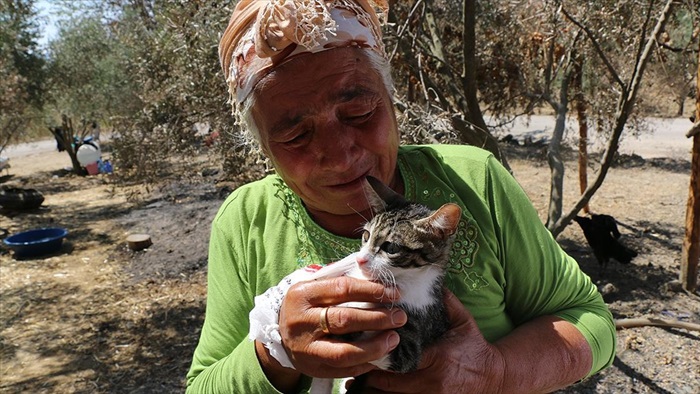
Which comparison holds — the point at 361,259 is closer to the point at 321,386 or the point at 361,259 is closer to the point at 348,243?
the point at 348,243

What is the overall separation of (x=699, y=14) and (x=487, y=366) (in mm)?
4156

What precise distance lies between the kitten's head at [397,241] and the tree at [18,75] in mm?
11279

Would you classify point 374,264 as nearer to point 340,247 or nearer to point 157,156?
point 340,247

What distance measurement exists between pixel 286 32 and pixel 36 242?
9099mm

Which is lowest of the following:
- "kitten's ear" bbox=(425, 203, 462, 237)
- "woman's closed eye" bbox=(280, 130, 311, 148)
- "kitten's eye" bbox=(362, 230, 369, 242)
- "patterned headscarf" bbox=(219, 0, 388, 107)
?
"kitten's eye" bbox=(362, 230, 369, 242)

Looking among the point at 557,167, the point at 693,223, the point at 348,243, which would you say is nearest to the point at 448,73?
the point at 557,167

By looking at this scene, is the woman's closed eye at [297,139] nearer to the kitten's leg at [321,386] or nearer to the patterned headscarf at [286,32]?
the patterned headscarf at [286,32]

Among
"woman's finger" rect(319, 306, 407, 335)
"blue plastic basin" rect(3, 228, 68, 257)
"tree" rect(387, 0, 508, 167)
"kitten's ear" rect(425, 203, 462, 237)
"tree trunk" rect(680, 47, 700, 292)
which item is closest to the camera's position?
"woman's finger" rect(319, 306, 407, 335)

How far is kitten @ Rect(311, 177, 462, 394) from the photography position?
1.41 metres

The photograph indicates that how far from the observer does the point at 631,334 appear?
5195mm

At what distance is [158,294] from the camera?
7.18 meters

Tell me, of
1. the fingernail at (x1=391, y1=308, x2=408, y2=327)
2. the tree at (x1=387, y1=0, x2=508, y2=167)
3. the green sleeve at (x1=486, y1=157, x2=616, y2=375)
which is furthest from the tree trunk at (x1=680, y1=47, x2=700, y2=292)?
the fingernail at (x1=391, y1=308, x2=408, y2=327)

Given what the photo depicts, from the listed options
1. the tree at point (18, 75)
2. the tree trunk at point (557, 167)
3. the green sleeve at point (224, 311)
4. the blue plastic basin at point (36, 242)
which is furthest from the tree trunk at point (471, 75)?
the tree at point (18, 75)

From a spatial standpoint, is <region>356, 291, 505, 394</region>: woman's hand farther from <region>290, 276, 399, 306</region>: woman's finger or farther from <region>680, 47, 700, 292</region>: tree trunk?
<region>680, 47, 700, 292</region>: tree trunk
